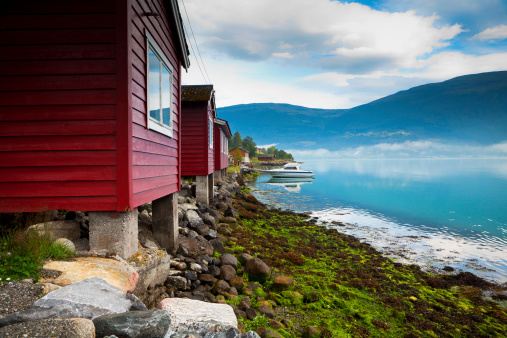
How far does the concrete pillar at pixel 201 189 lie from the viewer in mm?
13547

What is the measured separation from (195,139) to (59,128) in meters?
9.17

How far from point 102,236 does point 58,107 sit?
6.88ft

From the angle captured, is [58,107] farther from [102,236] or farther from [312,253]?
[312,253]

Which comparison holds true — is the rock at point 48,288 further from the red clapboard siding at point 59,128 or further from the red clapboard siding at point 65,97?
the red clapboard siding at point 65,97

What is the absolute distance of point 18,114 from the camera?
4234mm

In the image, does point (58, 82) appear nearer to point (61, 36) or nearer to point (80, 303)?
point (61, 36)

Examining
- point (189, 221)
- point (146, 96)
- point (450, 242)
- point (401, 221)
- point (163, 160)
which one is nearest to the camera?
point (146, 96)

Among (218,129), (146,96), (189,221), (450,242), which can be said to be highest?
(218,129)

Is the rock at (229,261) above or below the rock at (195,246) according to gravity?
below

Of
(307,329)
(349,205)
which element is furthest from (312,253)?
(349,205)

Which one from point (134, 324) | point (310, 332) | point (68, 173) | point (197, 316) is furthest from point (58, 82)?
point (310, 332)

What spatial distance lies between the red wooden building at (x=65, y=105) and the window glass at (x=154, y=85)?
43.1 inches

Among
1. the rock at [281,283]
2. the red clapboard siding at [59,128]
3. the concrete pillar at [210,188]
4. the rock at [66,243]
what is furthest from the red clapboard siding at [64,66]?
the concrete pillar at [210,188]

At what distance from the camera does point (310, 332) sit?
5113 millimetres
